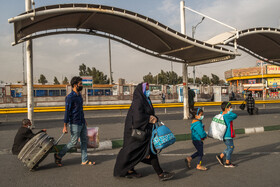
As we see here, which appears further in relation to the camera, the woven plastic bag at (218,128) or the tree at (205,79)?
the tree at (205,79)

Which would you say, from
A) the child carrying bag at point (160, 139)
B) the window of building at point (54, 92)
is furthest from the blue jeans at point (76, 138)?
the window of building at point (54, 92)

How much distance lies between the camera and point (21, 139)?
16.5 ft

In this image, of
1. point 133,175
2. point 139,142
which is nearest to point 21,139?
point 133,175

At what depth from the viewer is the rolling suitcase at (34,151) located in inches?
186

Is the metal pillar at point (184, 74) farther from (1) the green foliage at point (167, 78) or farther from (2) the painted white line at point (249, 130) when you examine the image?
(1) the green foliage at point (167, 78)

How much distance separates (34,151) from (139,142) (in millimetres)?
2040

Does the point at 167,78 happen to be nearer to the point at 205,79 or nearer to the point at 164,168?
the point at 205,79

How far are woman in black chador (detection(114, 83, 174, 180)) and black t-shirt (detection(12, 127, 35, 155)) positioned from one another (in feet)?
6.60

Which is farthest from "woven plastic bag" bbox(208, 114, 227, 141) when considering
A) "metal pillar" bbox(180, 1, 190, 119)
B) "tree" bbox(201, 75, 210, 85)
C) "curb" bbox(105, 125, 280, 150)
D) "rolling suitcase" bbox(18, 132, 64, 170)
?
"tree" bbox(201, 75, 210, 85)

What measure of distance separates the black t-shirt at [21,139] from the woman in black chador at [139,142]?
79.2 inches

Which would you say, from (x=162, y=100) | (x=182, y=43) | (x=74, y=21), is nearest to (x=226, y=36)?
(x=182, y=43)

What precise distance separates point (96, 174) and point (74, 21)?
6666 mm

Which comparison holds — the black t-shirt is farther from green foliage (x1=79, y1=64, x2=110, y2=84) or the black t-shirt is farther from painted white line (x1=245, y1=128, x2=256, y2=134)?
green foliage (x1=79, y1=64, x2=110, y2=84)

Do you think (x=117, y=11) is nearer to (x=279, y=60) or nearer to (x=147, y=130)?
(x=147, y=130)
